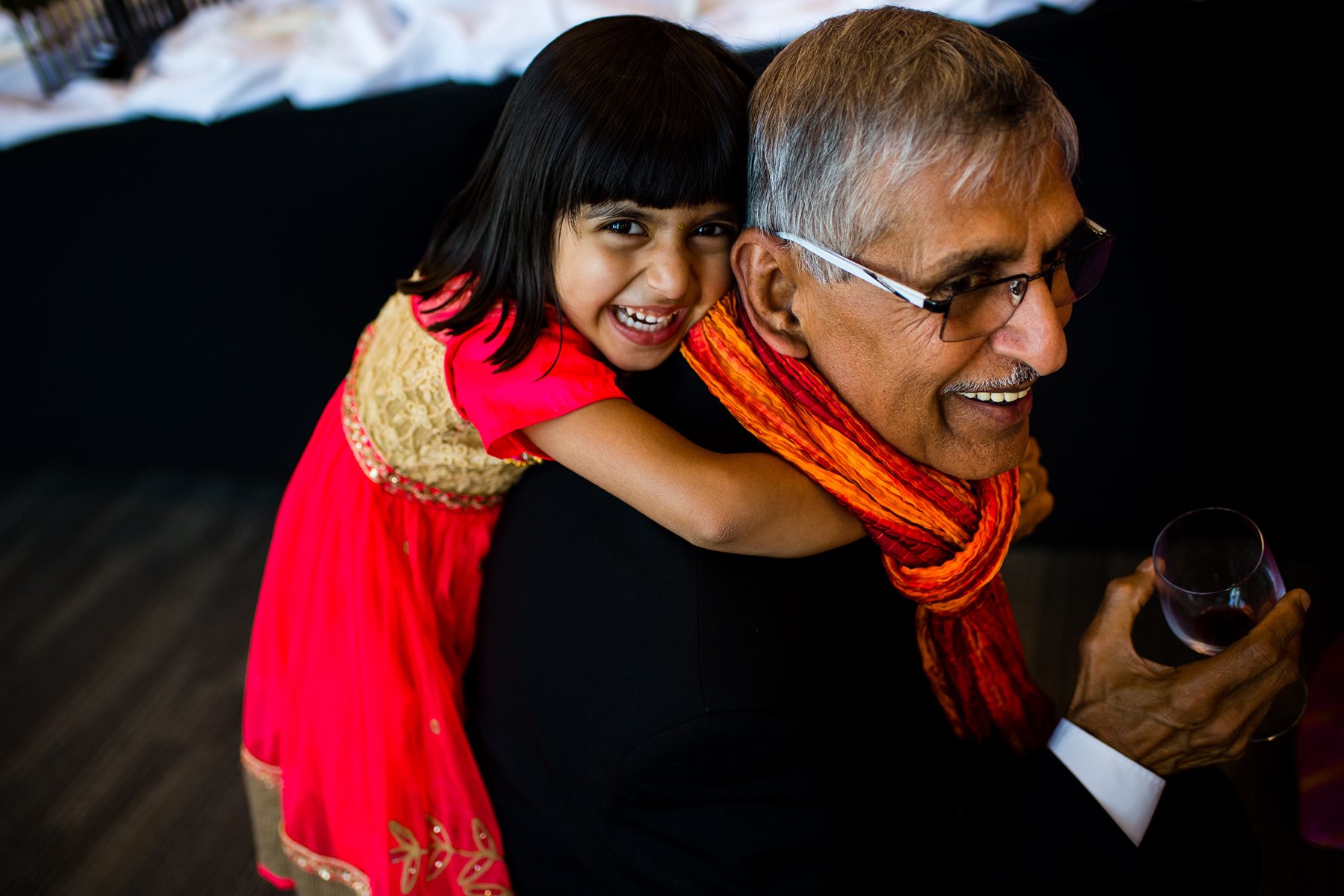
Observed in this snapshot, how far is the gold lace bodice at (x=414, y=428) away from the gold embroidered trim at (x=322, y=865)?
0.61m

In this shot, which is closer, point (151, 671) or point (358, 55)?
point (151, 671)

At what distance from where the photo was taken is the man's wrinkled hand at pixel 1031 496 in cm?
151

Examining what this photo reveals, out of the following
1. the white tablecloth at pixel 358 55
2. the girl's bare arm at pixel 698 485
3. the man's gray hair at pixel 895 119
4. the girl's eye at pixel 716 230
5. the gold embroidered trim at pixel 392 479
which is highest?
the man's gray hair at pixel 895 119

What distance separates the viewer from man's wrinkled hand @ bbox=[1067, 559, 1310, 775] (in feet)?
3.65

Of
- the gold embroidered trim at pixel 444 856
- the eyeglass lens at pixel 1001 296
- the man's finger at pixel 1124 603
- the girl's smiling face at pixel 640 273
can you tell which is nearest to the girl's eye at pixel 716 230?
the girl's smiling face at pixel 640 273

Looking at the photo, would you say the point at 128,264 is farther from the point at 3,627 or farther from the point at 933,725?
the point at 933,725

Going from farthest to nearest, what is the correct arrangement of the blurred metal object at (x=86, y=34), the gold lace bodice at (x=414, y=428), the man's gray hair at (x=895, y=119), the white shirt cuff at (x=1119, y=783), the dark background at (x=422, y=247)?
1. the blurred metal object at (x=86, y=34)
2. the dark background at (x=422, y=247)
3. the gold lace bodice at (x=414, y=428)
4. the white shirt cuff at (x=1119, y=783)
5. the man's gray hair at (x=895, y=119)

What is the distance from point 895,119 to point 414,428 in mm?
875

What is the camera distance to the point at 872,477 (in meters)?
1.14

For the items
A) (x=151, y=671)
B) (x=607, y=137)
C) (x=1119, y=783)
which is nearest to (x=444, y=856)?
(x=1119, y=783)

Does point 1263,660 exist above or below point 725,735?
below

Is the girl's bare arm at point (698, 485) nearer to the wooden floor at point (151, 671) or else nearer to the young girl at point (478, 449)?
the young girl at point (478, 449)

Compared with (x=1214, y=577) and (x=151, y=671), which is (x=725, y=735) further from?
(x=151, y=671)

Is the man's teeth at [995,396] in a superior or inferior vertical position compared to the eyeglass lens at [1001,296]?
inferior
